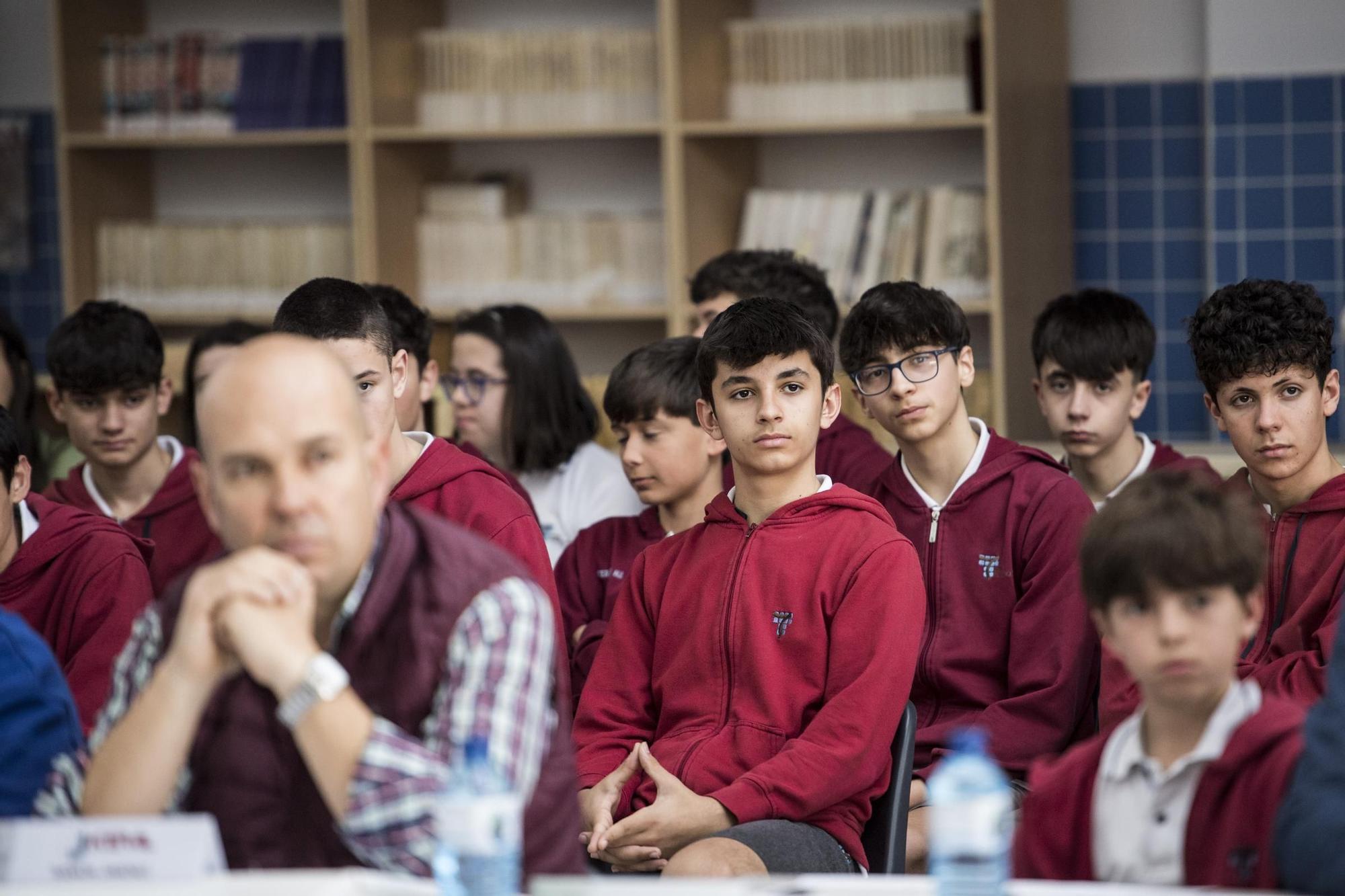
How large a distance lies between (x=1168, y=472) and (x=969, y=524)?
1039mm

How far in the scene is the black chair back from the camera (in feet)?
7.07

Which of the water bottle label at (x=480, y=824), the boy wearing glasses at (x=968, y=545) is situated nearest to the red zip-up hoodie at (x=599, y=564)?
the boy wearing glasses at (x=968, y=545)

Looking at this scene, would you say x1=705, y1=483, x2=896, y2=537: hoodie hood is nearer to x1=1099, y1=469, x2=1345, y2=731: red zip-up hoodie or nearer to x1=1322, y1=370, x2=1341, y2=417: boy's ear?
x1=1099, y1=469, x2=1345, y2=731: red zip-up hoodie

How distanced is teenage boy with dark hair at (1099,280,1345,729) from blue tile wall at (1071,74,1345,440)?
1758 millimetres

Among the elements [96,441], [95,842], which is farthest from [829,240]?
[95,842]

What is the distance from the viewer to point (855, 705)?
2.15m

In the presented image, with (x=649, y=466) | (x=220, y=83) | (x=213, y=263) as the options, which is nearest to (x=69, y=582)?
(x=649, y=466)

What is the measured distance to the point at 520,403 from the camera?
11.8ft

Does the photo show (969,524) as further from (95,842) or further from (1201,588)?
(95,842)

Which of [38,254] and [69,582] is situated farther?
[38,254]

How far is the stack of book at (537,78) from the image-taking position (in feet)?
14.8

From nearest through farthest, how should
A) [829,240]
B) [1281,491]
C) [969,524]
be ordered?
1. [1281,491]
2. [969,524]
3. [829,240]

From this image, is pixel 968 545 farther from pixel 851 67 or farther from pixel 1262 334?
pixel 851 67

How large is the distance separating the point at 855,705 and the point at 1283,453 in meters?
0.84
